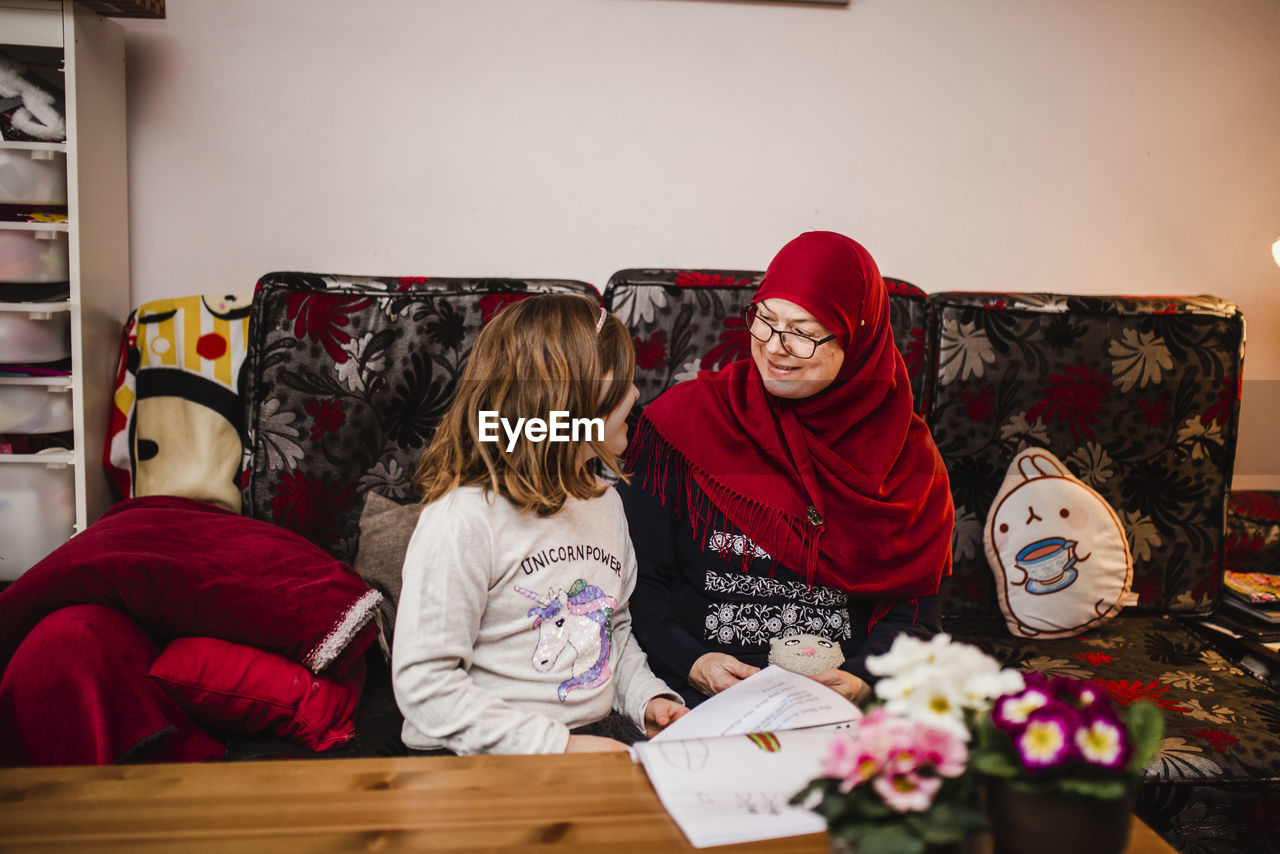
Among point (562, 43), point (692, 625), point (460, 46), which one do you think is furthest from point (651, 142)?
point (692, 625)

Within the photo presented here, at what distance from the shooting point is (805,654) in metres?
1.41

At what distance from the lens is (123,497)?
1.88m

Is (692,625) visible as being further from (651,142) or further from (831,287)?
(651,142)

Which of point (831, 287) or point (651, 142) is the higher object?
point (651, 142)

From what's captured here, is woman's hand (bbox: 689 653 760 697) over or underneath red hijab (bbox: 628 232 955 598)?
underneath

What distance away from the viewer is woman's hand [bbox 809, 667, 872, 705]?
1.34m

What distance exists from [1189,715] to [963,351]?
2.74ft

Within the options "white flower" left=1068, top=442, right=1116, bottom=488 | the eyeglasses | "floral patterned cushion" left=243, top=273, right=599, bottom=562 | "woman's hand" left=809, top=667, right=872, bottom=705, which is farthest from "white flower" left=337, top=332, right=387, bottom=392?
"white flower" left=1068, top=442, right=1116, bottom=488

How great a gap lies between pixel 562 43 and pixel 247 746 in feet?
5.43

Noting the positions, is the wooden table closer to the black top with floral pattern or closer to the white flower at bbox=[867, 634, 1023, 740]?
the white flower at bbox=[867, 634, 1023, 740]

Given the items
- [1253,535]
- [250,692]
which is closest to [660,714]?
[250,692]

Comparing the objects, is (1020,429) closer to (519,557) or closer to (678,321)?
(678,321)

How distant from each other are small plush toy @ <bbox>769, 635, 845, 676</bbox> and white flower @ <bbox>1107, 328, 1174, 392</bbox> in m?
1.03

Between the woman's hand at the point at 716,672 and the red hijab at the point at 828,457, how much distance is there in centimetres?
19
